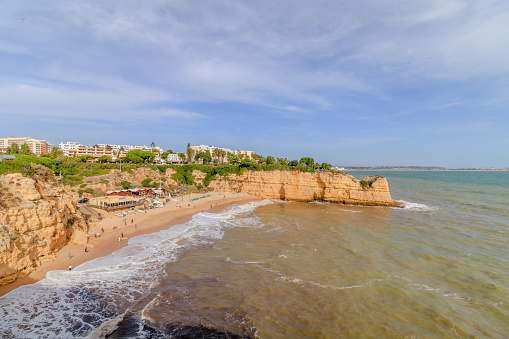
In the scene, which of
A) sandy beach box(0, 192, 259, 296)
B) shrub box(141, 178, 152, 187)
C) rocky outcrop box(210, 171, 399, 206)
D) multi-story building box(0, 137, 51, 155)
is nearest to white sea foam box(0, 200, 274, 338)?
sandy beach box(0, 192, 259, 296)

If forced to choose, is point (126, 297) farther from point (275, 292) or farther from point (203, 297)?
point (275, 292)

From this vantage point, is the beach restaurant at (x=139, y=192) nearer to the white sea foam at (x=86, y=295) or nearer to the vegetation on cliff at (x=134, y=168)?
the vegetation on cliff at (x=134, y=168)

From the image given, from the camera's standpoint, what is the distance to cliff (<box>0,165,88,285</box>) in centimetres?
1473

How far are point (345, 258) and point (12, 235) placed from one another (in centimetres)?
2303

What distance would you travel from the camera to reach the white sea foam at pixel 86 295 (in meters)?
10.9

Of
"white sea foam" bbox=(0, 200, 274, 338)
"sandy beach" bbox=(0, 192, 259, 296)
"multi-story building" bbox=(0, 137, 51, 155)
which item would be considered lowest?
"white sea foam" bbox=(0, 200, 274, 338)

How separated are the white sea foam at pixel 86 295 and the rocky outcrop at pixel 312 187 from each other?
101 ft

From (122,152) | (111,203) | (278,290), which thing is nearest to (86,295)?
(278,290)

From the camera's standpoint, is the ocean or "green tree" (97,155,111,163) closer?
the ocean

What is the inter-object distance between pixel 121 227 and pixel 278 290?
20642 mm

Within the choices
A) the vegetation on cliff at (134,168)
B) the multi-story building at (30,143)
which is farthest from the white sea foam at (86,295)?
the multi-story building at (30,143)

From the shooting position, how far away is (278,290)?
46.9 ft

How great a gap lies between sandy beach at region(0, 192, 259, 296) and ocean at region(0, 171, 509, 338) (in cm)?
103

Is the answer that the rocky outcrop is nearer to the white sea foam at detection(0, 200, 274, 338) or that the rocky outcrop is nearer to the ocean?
the ocean
